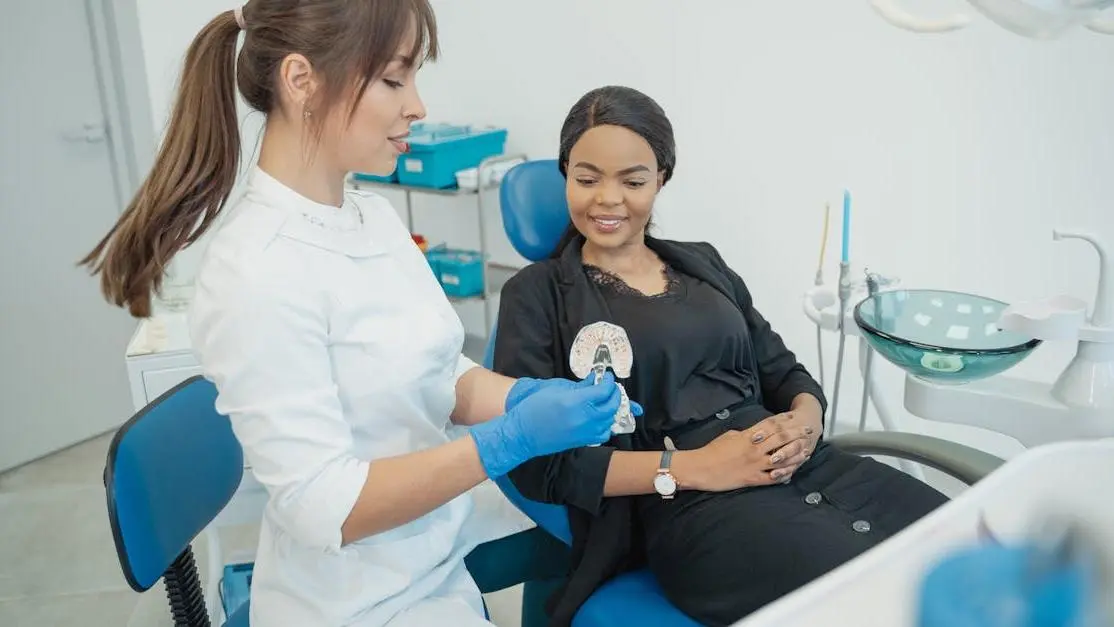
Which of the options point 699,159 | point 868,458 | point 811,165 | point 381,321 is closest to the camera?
point 381,321

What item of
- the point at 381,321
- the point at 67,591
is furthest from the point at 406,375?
the point at 67,591

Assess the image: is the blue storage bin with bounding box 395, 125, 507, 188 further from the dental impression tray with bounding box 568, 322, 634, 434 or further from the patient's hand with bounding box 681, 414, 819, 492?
the patient's hand with bounding box 681, 414, 819, 492

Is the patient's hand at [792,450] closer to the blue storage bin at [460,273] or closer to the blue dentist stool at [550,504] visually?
the blue dentist stool at [550,504]

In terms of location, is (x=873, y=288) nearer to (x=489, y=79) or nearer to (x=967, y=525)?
(x=967, y=525)

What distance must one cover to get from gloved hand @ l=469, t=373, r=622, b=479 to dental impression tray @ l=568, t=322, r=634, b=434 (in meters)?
0.35

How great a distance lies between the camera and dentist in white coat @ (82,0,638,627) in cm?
93

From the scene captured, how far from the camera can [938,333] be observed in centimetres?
149

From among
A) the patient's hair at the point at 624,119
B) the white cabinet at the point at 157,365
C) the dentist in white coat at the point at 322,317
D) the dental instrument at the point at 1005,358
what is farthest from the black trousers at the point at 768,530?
the white cabinet at the point at 157,365

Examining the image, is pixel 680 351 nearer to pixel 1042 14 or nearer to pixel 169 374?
pixel 1042 14

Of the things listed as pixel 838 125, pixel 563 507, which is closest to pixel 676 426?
pixel 563 507

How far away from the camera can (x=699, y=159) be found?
2670 millimetres

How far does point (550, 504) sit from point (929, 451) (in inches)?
23.2

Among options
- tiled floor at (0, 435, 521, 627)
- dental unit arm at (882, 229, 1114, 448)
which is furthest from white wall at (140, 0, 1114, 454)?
tiled floor at (0, 435, 521, 627)

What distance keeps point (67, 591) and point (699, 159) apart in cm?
208
